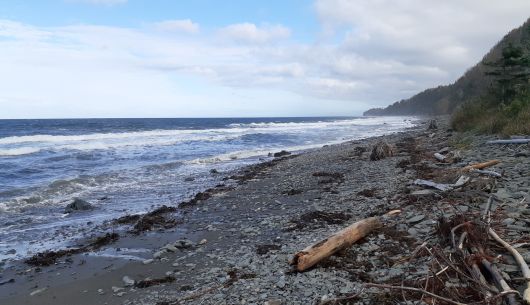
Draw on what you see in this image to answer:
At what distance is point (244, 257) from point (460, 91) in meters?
65.8

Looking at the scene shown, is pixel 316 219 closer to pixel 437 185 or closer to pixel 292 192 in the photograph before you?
pixel 437 185

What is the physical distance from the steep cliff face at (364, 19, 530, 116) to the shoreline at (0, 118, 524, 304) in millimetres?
15828

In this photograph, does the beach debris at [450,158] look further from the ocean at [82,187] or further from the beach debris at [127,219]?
the beach debris at [127,219]

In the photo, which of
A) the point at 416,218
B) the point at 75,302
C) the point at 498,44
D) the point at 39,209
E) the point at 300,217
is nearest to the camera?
the point at 75,302

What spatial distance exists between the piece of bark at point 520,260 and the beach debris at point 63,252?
24.0ft

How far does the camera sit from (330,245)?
6.20 meters

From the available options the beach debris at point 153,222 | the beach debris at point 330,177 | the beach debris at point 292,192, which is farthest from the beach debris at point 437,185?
the beach debris at point 153,222

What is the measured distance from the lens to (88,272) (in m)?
7.35

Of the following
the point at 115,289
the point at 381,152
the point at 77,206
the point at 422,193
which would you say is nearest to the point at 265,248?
the point at 115,289

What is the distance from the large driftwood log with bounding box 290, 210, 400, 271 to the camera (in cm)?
589

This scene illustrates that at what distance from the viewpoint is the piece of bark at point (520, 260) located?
3877 mm

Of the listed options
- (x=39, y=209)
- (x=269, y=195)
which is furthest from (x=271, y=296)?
(x=39, y=209)

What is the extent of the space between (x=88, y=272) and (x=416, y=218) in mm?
5844

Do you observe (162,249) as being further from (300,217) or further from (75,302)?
(300,217)
